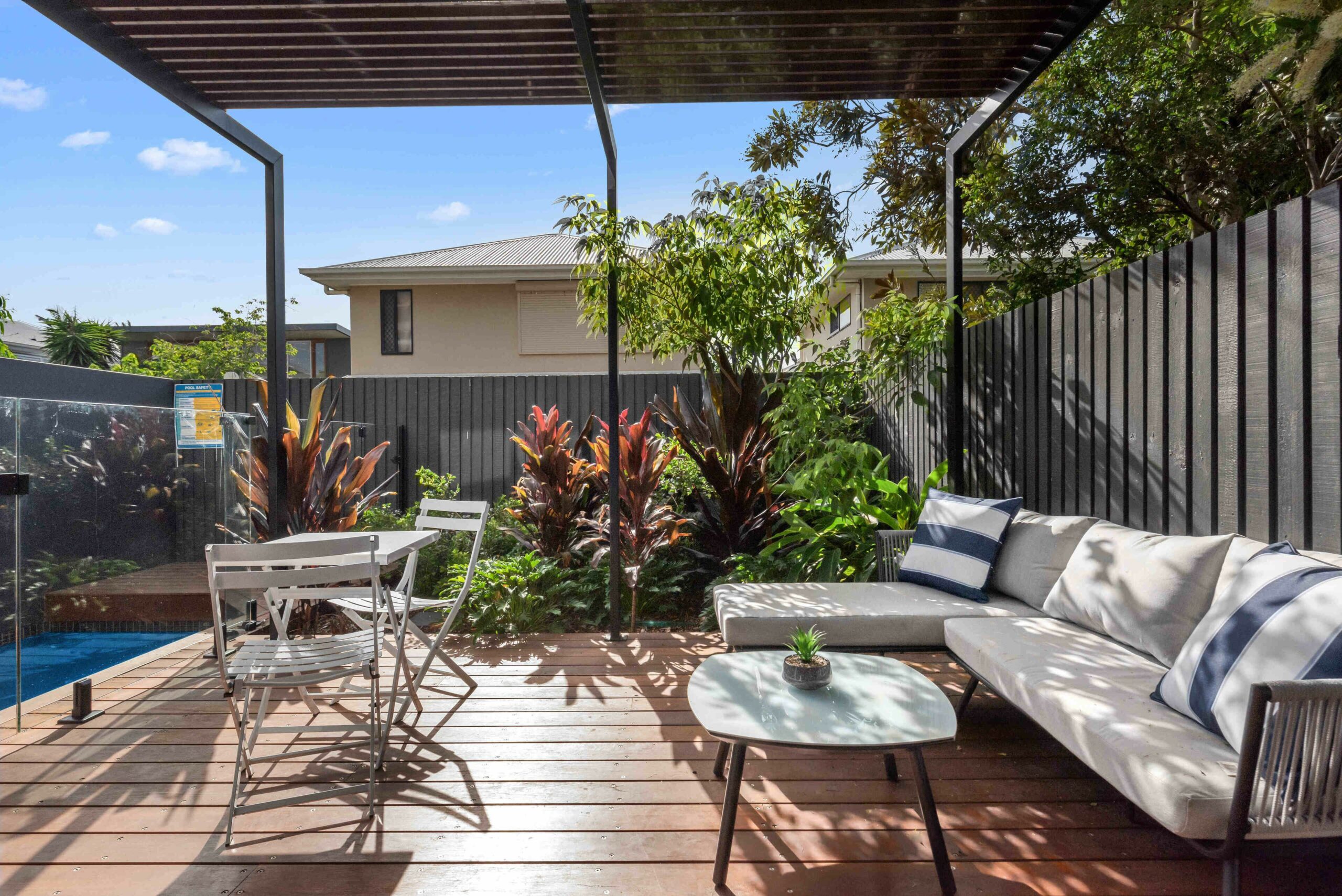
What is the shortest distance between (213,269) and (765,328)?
19.8 meters

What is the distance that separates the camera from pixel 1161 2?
14.4ft

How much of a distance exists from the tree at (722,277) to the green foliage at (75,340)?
1266cm

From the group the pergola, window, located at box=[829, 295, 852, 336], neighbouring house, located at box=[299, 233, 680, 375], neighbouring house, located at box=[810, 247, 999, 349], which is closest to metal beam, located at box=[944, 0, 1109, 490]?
the pergola

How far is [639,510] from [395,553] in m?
2.10

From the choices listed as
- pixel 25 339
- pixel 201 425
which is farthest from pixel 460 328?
pixel 25 339

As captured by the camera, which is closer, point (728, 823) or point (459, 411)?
point (728, 823)

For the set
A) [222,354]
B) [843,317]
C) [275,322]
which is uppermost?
[843,317]

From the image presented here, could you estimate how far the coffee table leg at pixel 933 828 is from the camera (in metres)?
1.71

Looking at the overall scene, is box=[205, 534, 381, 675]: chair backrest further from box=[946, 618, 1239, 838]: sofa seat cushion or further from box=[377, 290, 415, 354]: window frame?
box=[377, 290, 415, 354]: window frame

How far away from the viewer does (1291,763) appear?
1.41m

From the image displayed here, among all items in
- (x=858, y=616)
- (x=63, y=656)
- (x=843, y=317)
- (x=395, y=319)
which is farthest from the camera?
(x=843, y=317)

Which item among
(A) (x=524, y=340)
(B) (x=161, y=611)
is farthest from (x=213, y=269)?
(B) (x=161, y=611)

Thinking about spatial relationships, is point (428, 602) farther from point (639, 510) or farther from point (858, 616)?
point (858, 616)

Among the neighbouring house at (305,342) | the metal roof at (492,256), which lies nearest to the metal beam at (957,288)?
the metal roof at (492,256)
